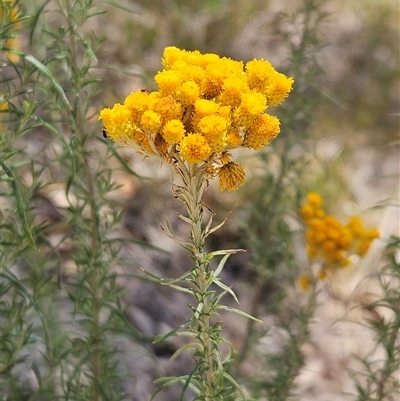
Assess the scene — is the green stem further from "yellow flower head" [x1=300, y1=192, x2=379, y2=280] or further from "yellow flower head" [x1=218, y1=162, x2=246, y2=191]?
"yellow flower head" [x1=300, y1=192, x2=379, y2=280]

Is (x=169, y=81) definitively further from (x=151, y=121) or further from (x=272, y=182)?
(x=272, y=182)

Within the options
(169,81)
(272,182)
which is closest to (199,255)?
(169,81)

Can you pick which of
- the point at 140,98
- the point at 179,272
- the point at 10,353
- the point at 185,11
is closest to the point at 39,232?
the point at 10,353

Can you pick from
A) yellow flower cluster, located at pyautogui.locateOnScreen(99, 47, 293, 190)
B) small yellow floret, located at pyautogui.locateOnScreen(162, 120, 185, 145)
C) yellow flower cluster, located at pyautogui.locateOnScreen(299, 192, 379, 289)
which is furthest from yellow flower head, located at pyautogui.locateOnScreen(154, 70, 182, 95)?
yellow flower cluster, located at pyautogui.locateOnScreen(299, 192, 379, 289)

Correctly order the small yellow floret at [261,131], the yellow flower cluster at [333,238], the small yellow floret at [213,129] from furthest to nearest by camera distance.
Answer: the yellow flower cluster at [333,238] → the small yellow floret at [261,131] → the small yellow floret at [213,129]

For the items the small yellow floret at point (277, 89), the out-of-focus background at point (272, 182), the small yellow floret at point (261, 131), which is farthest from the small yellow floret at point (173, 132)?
the out-of-focus background at point (272, 182)

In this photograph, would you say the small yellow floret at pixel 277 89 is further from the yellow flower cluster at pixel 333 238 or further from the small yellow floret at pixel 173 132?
the yellow flower cluster at pixel 333 238
